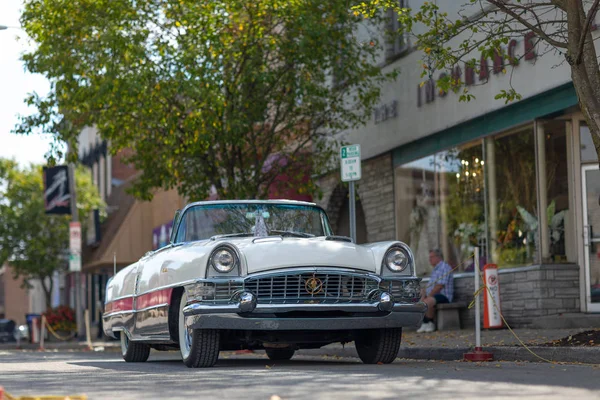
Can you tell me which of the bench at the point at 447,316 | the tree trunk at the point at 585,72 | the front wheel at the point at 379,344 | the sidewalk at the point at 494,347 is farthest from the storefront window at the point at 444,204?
the front wheel at the point at 379,344

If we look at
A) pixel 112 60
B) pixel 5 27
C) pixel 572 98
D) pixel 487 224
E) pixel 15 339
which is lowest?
pixel 15 339

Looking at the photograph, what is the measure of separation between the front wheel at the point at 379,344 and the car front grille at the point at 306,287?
2.35 feet

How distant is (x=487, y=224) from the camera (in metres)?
19.7

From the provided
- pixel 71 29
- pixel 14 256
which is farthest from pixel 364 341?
pixel 14 256

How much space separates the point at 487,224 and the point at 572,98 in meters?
3.44

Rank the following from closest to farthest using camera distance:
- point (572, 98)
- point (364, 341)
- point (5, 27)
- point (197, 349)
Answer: point (197, 349) < point (364, 341) < point (572, 98) < point (5, 27)

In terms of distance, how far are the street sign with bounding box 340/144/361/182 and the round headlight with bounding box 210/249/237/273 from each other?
4363 mm

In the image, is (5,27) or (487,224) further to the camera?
(5,27)

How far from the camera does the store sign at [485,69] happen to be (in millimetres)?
16472

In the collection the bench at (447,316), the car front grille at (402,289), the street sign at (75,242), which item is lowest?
the bench at (447,316)

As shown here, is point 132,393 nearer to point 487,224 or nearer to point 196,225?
point 196,225

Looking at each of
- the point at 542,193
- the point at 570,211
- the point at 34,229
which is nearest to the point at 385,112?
the point at 542,193

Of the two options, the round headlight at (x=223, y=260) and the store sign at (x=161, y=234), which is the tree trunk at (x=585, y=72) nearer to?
the round headlight at (x=223, y=260)

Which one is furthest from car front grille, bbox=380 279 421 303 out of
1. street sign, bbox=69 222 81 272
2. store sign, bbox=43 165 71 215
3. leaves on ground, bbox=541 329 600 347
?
store sign, bbox=43 165 71 215
